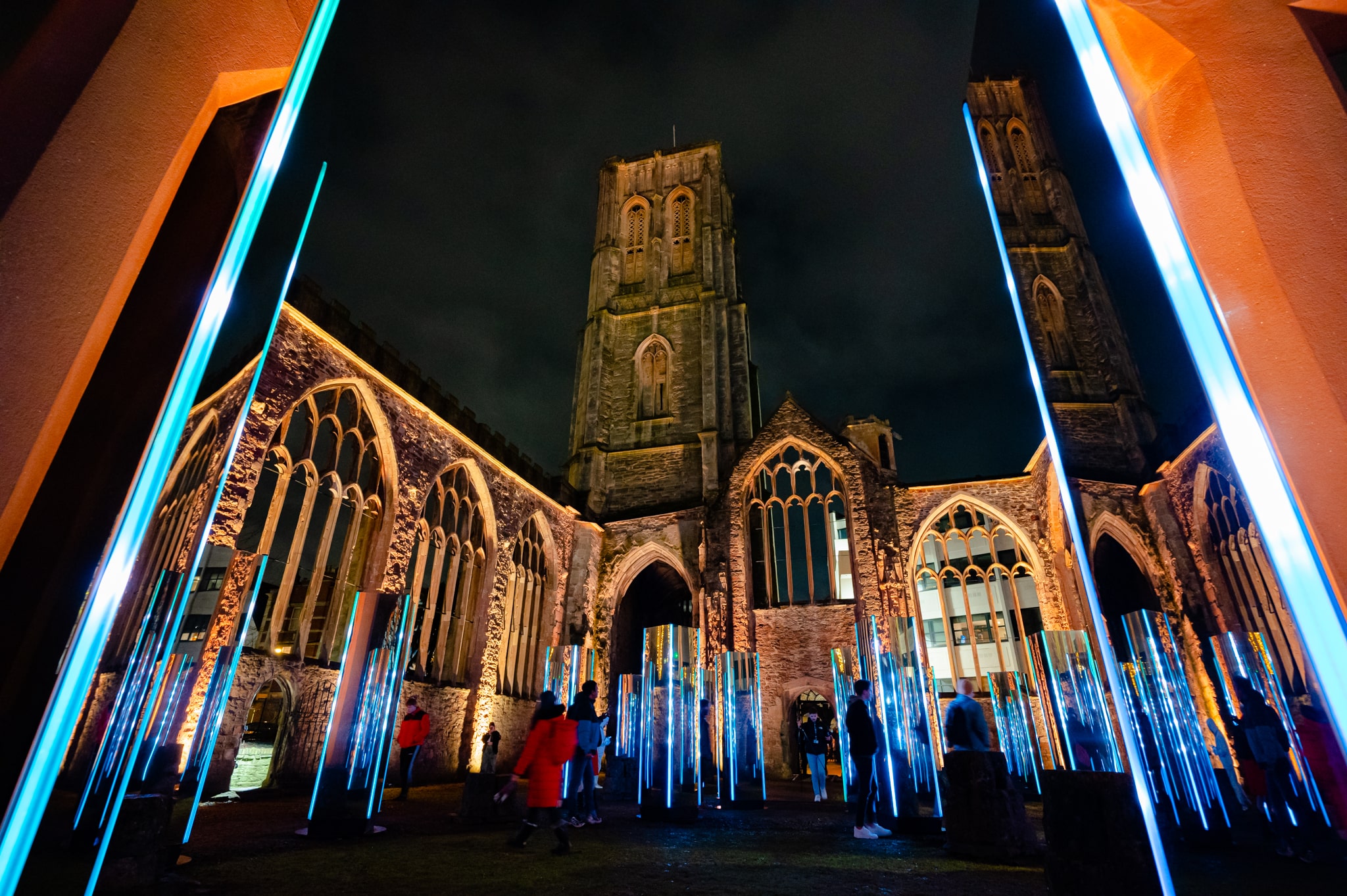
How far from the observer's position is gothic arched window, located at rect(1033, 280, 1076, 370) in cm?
1748

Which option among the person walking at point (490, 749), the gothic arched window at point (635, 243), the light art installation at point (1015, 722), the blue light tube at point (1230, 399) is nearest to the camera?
the blue light tube at point (1230, 399)

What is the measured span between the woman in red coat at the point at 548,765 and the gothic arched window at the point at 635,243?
19.5m

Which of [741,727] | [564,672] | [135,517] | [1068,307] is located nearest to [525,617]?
[741,727]

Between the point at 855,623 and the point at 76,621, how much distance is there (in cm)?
1430

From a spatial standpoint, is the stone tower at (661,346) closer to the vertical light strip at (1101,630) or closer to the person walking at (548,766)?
the person walking at (548,766)

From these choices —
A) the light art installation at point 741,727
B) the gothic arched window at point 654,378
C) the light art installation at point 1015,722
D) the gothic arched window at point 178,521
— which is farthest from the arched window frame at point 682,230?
Result: the gothic arched window at point 178,521

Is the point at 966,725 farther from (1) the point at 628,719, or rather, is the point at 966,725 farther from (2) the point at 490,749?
(2) the point at 490,749

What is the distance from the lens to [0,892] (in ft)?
3.69

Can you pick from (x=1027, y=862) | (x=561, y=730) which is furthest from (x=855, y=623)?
(x=561, y=730)

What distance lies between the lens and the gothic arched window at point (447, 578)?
1235 cm

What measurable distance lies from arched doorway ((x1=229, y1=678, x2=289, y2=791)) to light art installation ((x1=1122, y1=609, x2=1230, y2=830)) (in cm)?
1210

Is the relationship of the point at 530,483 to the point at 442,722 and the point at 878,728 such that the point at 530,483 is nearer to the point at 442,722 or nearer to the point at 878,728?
the point at 442,722

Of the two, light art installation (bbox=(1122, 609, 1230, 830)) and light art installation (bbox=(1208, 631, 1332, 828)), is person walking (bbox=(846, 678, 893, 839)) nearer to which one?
light art installation (bbox=(1122, 609, 1230, 830))

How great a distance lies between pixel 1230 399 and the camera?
1298 millimetres
